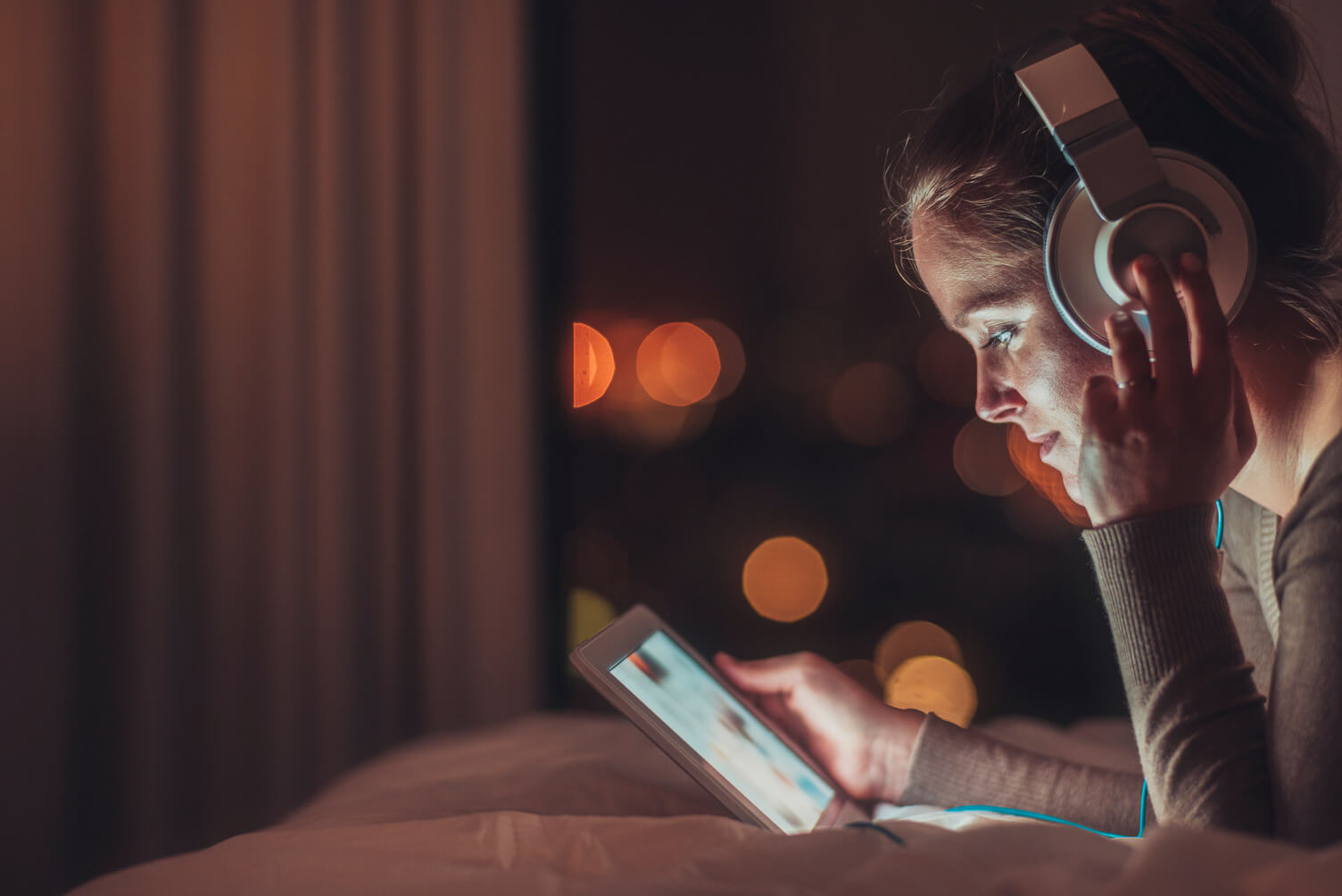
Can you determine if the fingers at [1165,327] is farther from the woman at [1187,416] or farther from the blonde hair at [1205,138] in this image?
the blonde hair at [1205,138]

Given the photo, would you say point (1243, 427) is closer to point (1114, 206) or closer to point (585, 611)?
point (1114, 206)

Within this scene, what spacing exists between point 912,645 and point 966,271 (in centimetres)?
95

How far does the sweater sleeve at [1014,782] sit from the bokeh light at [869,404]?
0.72 meters

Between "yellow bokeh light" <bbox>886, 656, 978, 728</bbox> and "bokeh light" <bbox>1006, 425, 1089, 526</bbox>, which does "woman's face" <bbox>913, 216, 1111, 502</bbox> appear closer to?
"bokeh light" <bbox>1006, 425, 1089, 526</bbox>

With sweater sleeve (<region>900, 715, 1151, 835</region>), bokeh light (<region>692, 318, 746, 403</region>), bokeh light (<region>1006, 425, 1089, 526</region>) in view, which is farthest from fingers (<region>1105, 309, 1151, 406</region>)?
bokeh light (<region>692, 318, 746, 403</region>)

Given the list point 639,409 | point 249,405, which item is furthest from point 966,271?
point 249,405

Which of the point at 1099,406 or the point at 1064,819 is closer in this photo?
the point at 1099,406

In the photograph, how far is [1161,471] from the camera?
555mm

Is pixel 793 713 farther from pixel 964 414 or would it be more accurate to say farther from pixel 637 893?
pixel 964 414

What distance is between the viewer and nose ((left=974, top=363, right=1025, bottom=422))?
698 millimetres

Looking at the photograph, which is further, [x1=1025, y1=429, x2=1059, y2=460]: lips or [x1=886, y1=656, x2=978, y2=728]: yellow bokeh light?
[x1=886, y1=656, x2=978, y2=728]: yellow bokeh light

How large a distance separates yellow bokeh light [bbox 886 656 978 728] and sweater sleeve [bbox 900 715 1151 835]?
0.65m

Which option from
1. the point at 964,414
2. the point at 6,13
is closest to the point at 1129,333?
the point at 964,414

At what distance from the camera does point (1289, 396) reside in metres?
0.66
